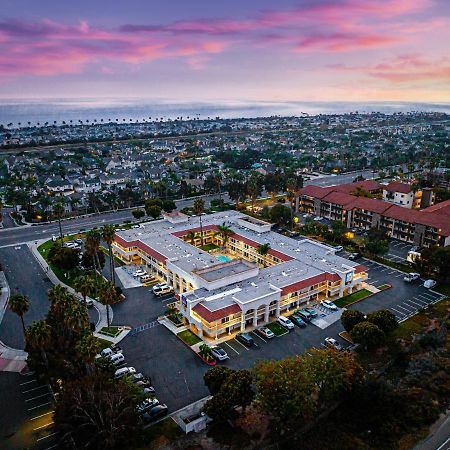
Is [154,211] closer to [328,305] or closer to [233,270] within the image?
[233,270]

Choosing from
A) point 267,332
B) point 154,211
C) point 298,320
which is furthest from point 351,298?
point 154,211

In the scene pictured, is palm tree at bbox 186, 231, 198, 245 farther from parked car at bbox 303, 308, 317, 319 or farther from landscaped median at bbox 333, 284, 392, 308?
landscaped median at bbox 333, 284, 392, 308

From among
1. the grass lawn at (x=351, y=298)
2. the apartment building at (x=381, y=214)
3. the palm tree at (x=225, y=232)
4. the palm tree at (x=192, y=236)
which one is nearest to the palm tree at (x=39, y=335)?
the grass lawn at (x=351, y=298)

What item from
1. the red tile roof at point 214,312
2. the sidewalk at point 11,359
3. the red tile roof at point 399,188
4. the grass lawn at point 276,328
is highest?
the red tile roof at point 399,188

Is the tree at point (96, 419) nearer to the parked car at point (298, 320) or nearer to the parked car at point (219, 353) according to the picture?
the parked car at point (219, 353)

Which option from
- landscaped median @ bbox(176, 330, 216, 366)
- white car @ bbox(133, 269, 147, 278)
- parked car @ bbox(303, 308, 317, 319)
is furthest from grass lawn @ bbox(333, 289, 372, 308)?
white car @ bbox(133, 269, 147, 278)

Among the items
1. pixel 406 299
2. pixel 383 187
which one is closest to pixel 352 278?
pixel 406 299

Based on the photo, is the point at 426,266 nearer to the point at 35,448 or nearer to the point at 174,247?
the point at 174,247
